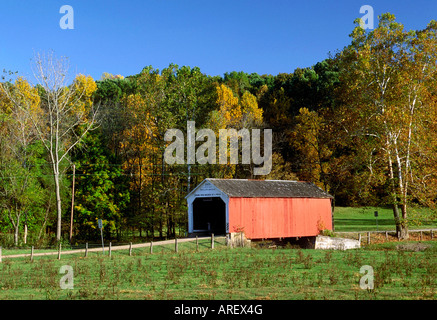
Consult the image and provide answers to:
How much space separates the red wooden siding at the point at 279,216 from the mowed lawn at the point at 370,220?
4.05 meters

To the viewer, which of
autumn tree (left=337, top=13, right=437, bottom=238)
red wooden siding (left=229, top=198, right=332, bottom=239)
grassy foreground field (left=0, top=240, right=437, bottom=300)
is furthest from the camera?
autumn tree (left=337, top=13, right=437, bottom=238)

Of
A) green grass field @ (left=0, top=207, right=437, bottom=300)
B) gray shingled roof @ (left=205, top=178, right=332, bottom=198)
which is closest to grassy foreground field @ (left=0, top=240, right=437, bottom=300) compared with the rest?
green grass field @ (left=0, top=207, right=437, bottom=300)

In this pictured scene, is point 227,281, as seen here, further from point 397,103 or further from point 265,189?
point 397,103

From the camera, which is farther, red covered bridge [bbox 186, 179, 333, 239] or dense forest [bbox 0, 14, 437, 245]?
dense forest [bbox 0, 14, 437, 245]

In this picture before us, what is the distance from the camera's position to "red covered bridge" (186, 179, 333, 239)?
35.1 m

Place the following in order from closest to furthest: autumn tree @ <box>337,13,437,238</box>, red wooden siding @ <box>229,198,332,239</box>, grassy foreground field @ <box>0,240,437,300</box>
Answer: grassy foreground field @ <box>0,240,437,300</box> < red wooden siding @ <box>229,198,332,239</box> < autumn tree @ <box>337,13,437,238</box>

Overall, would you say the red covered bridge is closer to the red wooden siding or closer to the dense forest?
the red wooden siding

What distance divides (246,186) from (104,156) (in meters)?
17.5

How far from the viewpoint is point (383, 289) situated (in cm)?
1338

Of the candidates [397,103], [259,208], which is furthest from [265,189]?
[397,103]

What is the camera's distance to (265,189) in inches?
1479

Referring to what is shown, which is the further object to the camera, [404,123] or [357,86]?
[357,86]
